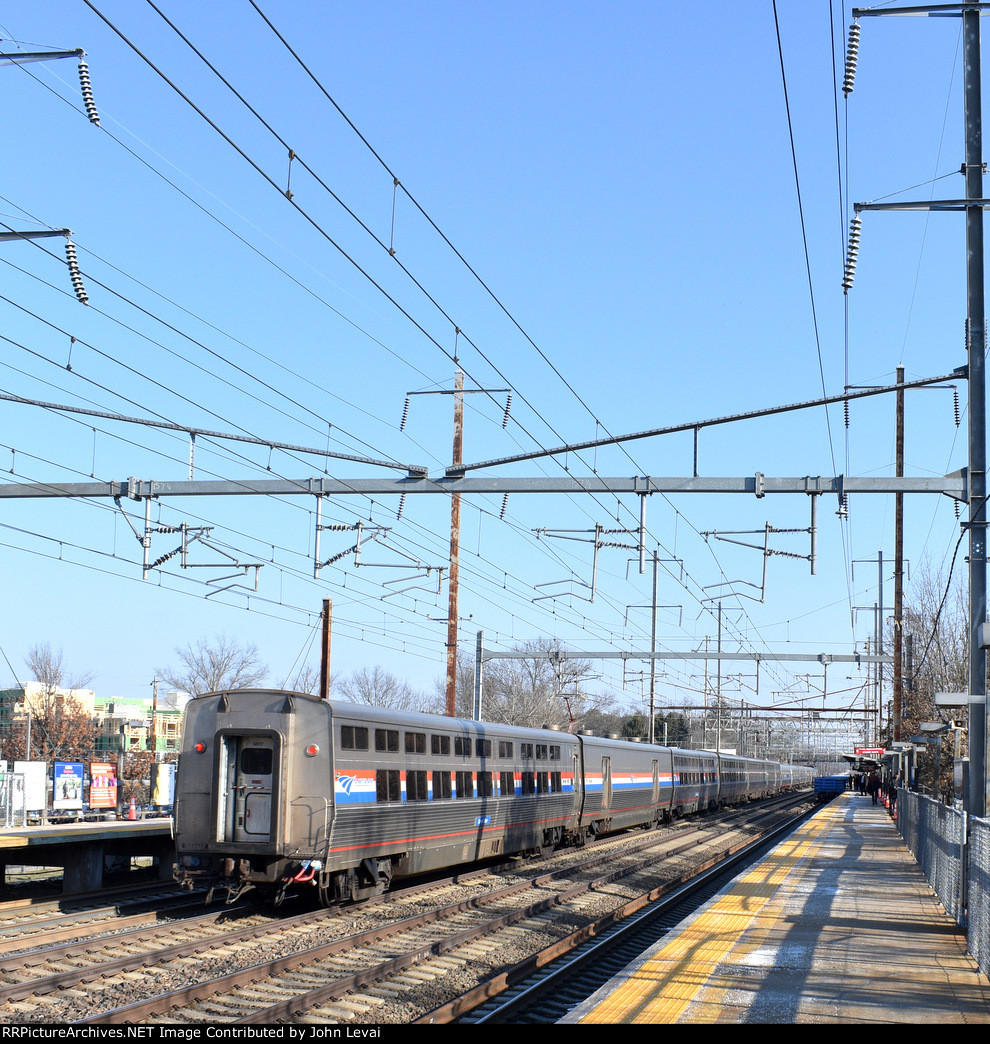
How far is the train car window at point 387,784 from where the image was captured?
16953 mm

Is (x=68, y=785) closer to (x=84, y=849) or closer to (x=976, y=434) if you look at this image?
(x=84, y=849)

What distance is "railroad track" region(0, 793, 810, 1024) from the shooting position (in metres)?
10.0

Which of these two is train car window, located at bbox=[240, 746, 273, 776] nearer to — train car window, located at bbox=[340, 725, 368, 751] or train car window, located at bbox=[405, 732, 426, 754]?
train car window, located at bbox=[340, 725, 368, 751]

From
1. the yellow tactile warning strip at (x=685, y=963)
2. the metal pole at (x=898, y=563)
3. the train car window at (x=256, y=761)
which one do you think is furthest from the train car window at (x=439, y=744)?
the metal pole at (x=898, y=563)

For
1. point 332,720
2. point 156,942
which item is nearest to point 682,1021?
point 156,942

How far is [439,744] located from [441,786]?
0.69m

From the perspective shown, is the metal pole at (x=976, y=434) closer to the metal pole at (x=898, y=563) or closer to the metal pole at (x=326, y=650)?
the metal pole at (x=326, y=650)

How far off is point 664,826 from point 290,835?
1098 inches

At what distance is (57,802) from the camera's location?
27.1 meters

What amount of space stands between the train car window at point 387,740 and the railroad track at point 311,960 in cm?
218

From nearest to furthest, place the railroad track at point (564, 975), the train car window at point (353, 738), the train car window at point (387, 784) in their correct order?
the railroad track at point (564, 975) → the train car window at point (353, 738) → the train car window at point (387, 784)

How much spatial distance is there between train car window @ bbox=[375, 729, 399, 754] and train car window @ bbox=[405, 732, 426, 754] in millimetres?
396

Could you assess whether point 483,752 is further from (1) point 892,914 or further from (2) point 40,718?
(2) point 40,718

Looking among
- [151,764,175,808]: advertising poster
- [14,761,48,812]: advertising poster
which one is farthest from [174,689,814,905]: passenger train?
[151,764,175,808]: advertising poster
